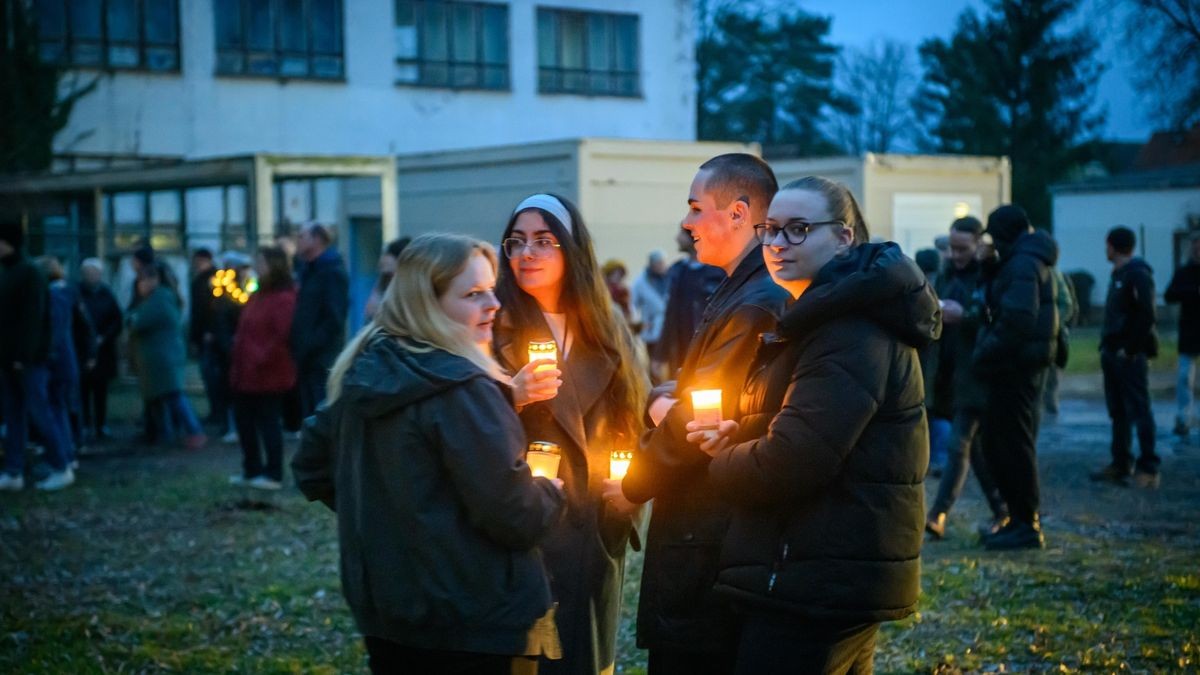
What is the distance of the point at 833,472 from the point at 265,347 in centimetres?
903

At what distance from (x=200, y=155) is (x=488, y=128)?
23.3ft

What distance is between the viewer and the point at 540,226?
15.3 ft

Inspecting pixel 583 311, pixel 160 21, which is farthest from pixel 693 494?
pixel 160 21

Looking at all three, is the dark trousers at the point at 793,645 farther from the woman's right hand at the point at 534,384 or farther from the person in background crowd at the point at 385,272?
the person in background crowd at the point at 385,272

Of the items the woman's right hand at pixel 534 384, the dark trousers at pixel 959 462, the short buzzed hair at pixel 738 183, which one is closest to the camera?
the woman's right hand at pixel 534 384

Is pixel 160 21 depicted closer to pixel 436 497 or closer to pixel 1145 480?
pixel 1145 480

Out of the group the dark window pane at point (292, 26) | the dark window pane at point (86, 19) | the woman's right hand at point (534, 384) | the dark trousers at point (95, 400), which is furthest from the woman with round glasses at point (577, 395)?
the dark window pane at point (292, 26)

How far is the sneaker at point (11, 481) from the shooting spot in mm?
12383

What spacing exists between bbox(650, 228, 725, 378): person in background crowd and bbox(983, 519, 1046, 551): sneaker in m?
3.45

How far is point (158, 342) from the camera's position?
15.0m

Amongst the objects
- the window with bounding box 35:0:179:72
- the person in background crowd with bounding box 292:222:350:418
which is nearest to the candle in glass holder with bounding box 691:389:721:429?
the person in background crowd with bounding box 292:222:350:418

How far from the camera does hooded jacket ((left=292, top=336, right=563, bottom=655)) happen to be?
3.66 m

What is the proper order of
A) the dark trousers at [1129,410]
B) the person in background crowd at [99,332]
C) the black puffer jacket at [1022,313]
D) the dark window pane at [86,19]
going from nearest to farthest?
the black puffer jacket at [1022,313] < the dark trousers at [1129,410] < the person in background crowd at [99,332] < the dark window pane at [86,19]

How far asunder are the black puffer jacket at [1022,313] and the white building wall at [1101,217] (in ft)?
75.3
